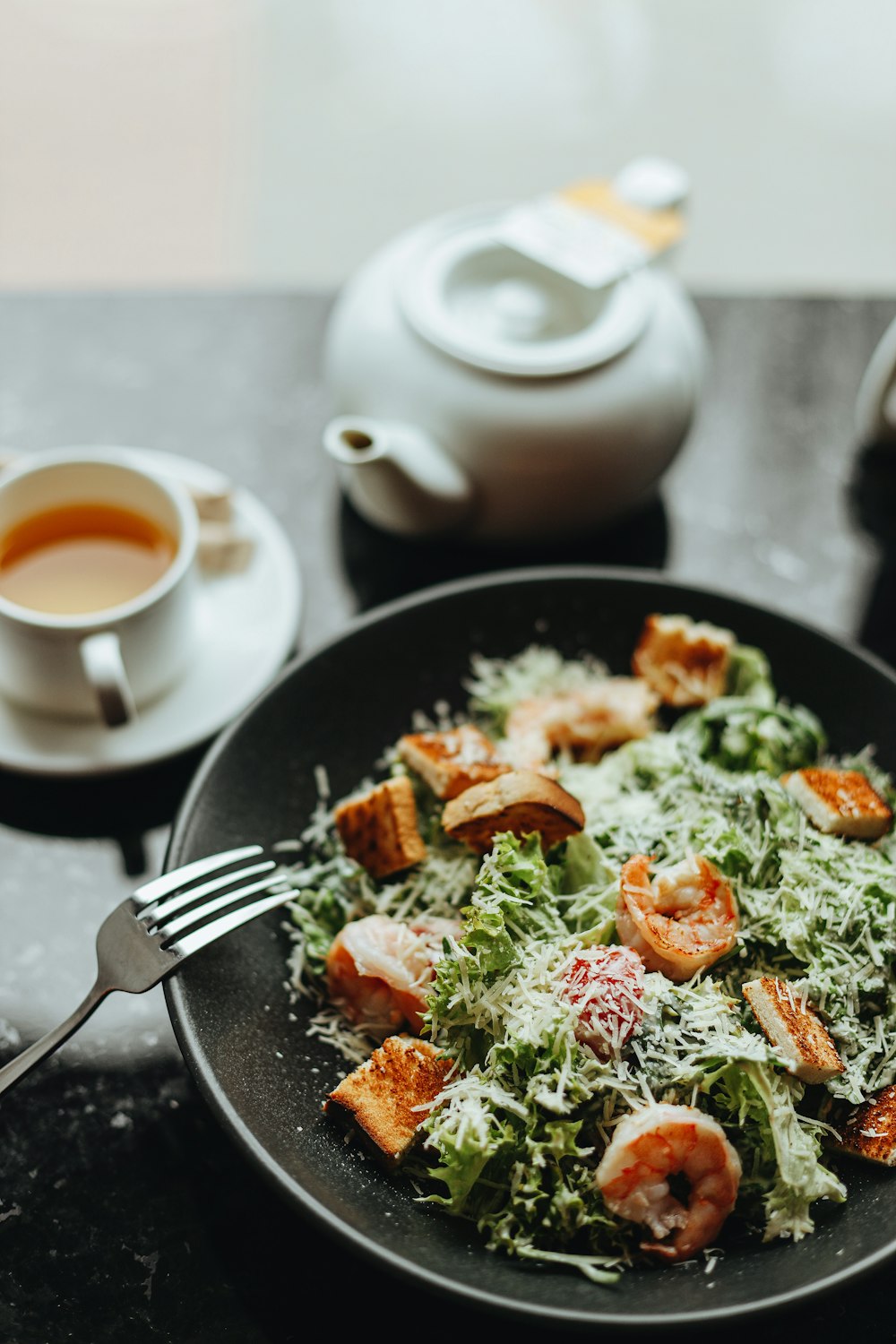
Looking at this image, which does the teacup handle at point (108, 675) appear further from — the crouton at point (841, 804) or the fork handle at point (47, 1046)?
the crouton at point (841, 804)

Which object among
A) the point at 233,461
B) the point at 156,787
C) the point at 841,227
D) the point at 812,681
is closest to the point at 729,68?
the point at 841,227

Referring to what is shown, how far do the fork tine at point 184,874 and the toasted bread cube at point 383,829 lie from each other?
12 cm

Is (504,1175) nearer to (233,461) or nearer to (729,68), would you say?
(233,461)

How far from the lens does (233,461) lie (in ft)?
6.86

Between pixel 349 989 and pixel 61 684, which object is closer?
→ pixel 349 989

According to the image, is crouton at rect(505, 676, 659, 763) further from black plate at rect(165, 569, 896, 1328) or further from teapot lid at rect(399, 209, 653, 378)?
teapot lid at rect(399, 209, 653, 378)

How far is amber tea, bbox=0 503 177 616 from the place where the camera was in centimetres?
166

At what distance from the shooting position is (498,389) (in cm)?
174

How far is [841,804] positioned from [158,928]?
76 centimetres

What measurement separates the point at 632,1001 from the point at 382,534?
1.02 metres

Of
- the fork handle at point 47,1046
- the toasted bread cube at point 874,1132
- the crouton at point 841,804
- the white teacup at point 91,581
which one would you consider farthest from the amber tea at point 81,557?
the toasted bread cube at point 874,1132

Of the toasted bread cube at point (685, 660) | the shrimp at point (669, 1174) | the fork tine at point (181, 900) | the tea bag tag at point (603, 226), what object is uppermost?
the tea bag tag at point (603, 226)

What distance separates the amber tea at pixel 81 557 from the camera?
1.66m

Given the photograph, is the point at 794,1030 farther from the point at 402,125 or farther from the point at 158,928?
the point at 402,125
